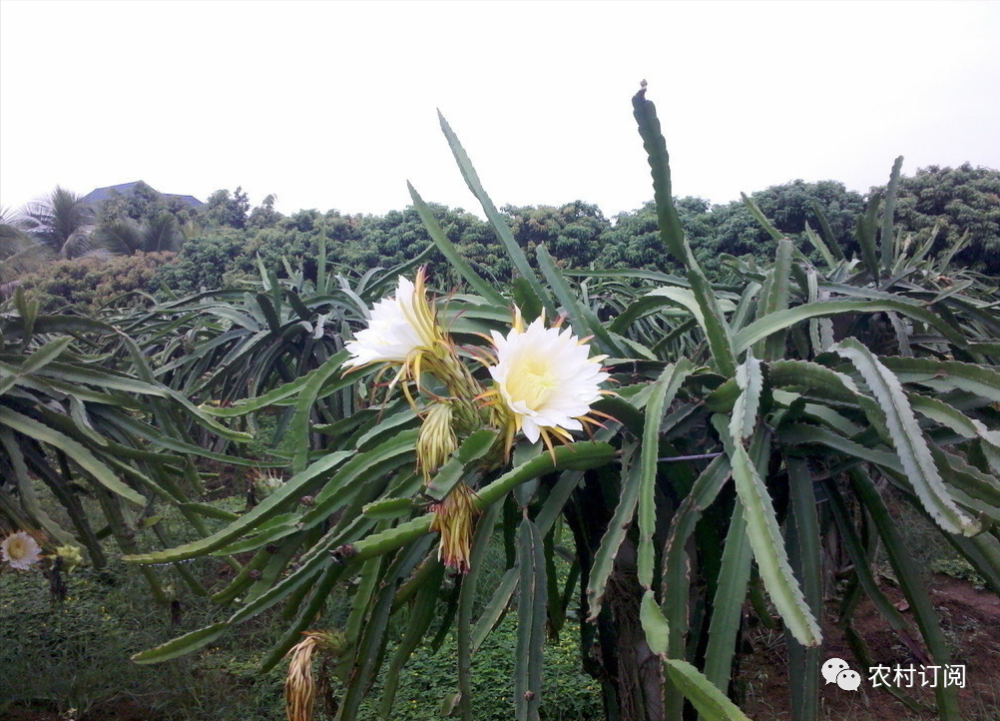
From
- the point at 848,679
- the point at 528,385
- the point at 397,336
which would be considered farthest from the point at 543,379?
the point at 848,679

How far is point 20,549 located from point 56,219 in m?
29.3

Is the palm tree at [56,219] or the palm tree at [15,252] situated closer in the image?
the palm tree at [15,252]

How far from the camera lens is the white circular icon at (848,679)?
2654mm

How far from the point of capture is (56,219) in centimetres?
2731

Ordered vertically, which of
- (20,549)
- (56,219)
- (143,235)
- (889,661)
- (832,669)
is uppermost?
(56,219)

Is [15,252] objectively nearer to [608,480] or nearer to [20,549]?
[20,549]

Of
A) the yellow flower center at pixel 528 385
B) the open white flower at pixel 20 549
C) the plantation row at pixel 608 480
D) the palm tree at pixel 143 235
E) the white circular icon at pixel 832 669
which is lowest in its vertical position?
the white circular icon at pixel 832 669

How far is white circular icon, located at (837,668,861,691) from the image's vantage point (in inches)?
104

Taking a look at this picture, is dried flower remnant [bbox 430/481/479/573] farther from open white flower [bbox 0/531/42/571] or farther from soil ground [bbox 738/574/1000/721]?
soil ground [bbox 738/574/1000/721]

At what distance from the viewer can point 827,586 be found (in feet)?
10.8

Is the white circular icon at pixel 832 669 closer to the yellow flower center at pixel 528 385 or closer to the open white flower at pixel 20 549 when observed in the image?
the yellow flower center at pixel 528 385

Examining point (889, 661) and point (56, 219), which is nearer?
point (889, 661)

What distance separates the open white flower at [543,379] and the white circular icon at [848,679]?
2.13 metres

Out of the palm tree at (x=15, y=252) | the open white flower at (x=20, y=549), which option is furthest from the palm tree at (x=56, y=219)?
the open white flower at (x=20, y=549)
